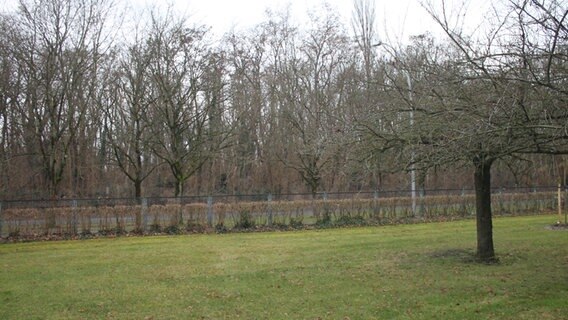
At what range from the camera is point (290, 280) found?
29.4ft

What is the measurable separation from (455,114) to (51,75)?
61.0 feet

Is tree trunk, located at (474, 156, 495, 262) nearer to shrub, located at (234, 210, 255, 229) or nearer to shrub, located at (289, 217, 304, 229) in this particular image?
shrub, located at (289, 217, 304, 229)

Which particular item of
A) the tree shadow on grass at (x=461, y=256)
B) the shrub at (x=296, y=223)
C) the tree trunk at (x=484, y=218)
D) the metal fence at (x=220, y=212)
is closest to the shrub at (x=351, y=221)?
the metal fence at (x=220, y=212)

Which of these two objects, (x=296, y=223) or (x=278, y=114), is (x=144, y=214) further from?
(x=278, y=114)

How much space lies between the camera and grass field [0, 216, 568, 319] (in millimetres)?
6926

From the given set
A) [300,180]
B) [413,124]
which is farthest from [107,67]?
[413,124]

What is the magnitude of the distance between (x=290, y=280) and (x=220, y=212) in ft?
34.3

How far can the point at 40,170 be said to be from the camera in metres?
25.5

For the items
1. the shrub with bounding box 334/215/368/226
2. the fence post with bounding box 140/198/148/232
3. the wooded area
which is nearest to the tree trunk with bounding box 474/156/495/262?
the wooded area

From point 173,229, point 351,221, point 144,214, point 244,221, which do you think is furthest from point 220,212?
point 351,221

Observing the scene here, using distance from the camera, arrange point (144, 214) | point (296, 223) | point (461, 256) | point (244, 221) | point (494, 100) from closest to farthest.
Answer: point (494, 100)
point (461, 256)
point (144, 214)
point (244, 221)
point (296, 223)

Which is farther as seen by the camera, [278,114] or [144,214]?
[278,114]

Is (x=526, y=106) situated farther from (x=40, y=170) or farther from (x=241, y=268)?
(x=40, y=170)

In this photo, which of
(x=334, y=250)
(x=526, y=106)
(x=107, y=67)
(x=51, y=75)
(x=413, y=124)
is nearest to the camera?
(x=526, y=106)
